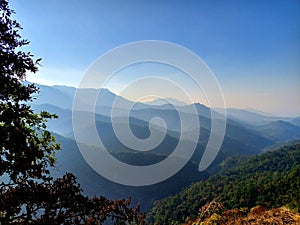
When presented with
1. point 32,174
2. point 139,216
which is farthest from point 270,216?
point 32,174

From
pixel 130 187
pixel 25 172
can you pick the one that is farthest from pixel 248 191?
pixel 130 187

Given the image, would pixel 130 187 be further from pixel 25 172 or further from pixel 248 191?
pixel 25 172

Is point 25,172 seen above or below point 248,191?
above

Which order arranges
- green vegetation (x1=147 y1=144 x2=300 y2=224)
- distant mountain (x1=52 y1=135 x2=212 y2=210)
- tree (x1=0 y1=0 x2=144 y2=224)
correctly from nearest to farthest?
tree (x1=0 y1=0 x2=144 y2=224)
green vegetation (x1=147 y1=144 x2=300 y2=224)
distant mountain (x1=52 y1=135 x2=212 y2=210)

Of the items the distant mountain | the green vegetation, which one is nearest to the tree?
the green vegetation

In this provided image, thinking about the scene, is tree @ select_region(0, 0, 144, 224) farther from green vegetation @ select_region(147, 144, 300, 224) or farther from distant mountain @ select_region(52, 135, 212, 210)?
distant mountain @ select_region(52, 135, 212, 210)

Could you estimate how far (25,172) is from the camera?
15.8 feet

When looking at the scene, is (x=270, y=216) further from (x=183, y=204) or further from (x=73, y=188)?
(x=183, y=204)

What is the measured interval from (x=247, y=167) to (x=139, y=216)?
469ft

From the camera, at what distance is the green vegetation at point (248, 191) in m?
57.7

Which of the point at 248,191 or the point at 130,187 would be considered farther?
the point at 130,187

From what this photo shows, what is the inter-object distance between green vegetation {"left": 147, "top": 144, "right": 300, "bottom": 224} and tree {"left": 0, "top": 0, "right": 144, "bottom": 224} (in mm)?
15669

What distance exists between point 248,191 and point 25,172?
2926 inches

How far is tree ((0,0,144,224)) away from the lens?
465 cm
